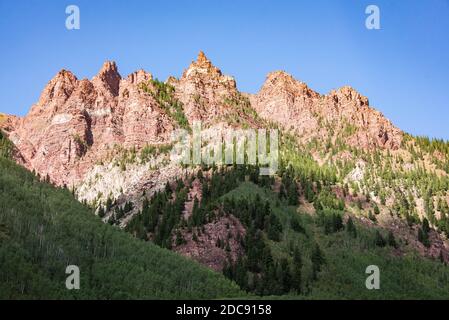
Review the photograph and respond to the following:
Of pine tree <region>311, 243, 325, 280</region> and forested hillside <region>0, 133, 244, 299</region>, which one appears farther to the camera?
pine tree <region>311, 243, 325, 280</region>

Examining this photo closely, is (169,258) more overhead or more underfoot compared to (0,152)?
more underfoot

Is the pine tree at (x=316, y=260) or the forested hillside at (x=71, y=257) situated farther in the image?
the pine tree at (x=316, y=260)

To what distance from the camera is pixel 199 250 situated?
6865 inches

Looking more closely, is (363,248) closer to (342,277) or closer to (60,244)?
(342,277)

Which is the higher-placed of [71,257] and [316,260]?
[71,257]

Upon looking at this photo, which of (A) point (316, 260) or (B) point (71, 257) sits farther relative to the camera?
(A) point (316, 260)

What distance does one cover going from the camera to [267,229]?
189 meters

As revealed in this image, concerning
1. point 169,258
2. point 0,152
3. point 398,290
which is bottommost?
point 398,290
